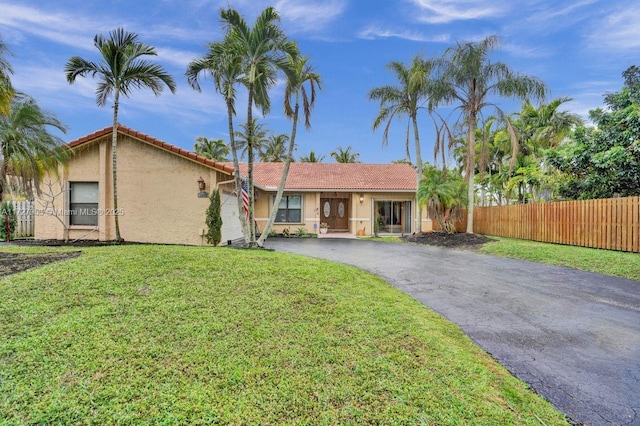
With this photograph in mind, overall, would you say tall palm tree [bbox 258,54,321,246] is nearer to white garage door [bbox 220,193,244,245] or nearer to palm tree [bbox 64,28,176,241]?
white garage door [bbox 220,193,244,245]

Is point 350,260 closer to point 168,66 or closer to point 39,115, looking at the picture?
point 168,66

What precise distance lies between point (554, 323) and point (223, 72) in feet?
32.8

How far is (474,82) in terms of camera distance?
51.3ft

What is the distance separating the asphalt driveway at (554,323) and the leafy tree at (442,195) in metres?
7.42

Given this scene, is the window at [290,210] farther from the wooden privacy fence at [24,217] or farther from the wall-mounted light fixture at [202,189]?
the wooden privacy fence at [24,217]

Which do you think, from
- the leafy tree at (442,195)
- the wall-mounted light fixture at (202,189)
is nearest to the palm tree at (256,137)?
the wall-mounted light fixture at (202,189)

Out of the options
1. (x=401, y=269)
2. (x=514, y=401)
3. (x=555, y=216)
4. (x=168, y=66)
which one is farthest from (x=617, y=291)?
(x=168, y=66)

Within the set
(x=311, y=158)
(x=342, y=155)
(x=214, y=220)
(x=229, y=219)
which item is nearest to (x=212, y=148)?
(x=311, y=158)

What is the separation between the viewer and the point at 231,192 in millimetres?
14102

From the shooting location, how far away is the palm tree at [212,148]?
35.1m

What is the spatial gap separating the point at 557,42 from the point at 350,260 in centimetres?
1182

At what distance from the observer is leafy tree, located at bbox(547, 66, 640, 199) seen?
42.0 ft

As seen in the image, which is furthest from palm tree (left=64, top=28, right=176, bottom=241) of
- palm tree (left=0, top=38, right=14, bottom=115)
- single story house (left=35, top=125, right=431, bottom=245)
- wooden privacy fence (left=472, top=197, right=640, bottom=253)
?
wooden privacy fence (left=472, top=197, right=640, bottom=253)

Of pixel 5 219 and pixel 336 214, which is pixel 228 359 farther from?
pixel 336 214
